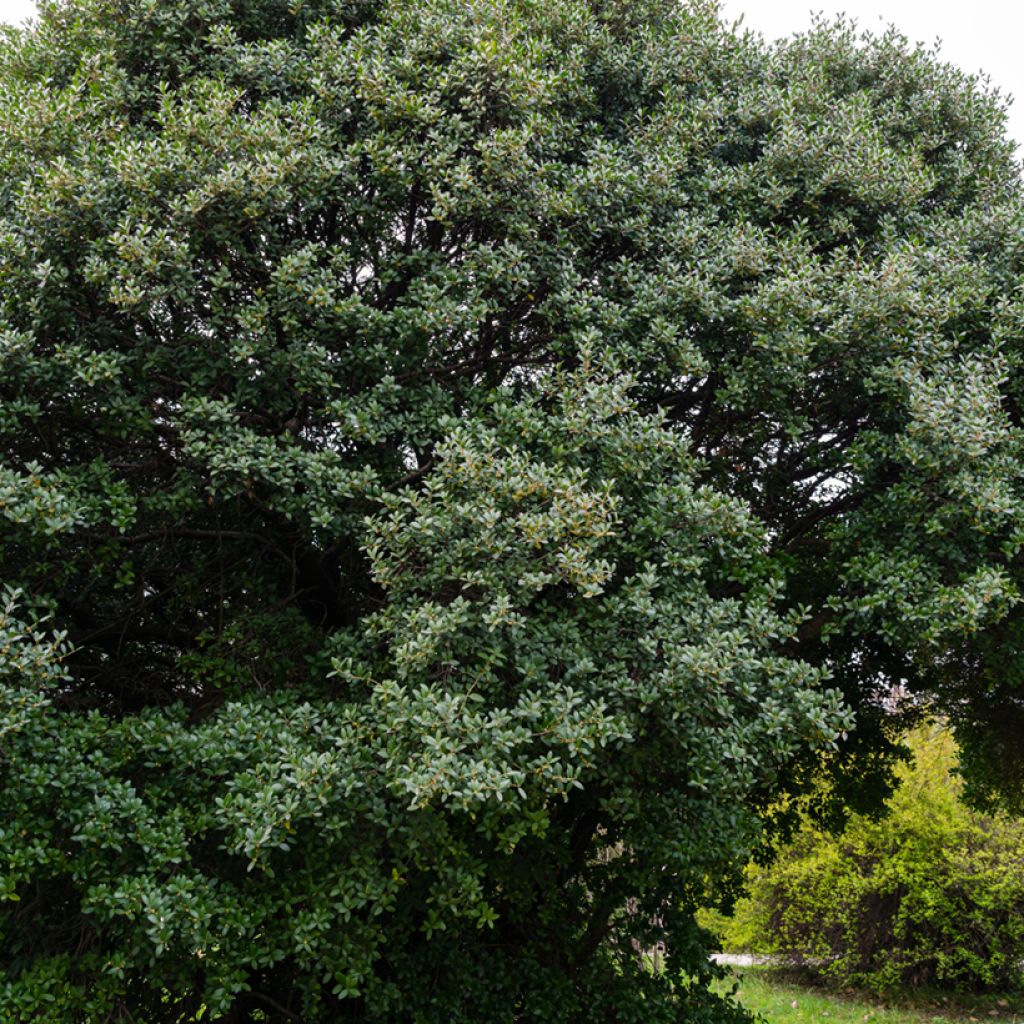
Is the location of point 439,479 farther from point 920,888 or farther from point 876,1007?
point 876,1007

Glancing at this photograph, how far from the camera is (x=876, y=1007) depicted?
12.5m

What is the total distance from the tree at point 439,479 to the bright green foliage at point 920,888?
660cm

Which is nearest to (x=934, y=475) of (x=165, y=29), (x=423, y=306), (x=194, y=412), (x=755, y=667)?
(x=755, y=667)

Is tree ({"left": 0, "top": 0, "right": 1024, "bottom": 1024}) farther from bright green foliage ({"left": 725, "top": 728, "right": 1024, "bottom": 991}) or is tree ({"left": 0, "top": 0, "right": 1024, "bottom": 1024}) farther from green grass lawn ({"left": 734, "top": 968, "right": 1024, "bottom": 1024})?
bright green foliage ({"left": 725, "top": 728, "right": 1024, "bottom": 991})

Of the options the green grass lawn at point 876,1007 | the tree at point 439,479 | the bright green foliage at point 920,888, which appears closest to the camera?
the tree at point 439,479

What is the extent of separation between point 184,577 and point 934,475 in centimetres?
455

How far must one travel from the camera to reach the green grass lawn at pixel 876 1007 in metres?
11.6

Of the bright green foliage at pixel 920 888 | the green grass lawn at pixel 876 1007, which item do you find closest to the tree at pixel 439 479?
the green grass lawn at pixel 876 1007

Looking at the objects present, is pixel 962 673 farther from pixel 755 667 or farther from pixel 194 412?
pixel 194 412

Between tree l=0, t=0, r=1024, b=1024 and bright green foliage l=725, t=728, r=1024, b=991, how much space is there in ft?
21.7

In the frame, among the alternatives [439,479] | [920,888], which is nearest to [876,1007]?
[920,888]

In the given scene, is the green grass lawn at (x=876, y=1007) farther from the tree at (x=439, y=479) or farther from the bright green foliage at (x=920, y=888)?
the tree at (x=439, y=479)

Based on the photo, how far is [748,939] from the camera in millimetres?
14023

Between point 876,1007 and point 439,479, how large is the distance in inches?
453
